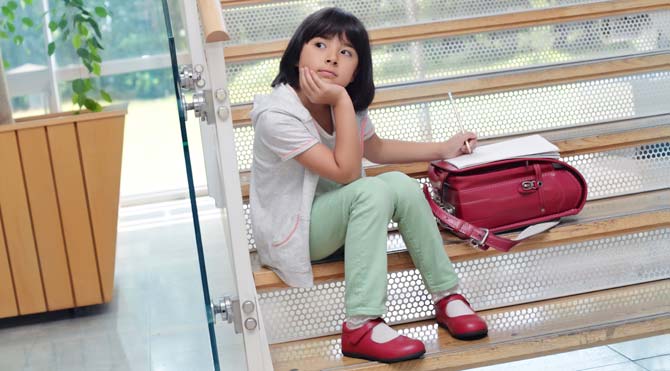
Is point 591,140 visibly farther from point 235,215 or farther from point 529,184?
point 235,215

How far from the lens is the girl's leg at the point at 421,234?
87.1 inches

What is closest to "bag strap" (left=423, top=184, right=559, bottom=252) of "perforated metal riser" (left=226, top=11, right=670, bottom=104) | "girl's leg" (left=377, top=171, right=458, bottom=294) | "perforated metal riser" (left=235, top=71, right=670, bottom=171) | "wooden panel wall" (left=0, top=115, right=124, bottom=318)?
"girl's leg" (left=377, top=171, right=458, bottom=294)

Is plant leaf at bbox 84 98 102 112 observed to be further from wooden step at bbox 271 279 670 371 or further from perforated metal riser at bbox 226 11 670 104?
wooden step at bbox 271 279 670 371

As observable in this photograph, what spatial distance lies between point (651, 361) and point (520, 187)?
Result: 0.80m

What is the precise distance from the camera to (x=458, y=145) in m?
2.52

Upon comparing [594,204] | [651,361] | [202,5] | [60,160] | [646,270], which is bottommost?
[651,361]

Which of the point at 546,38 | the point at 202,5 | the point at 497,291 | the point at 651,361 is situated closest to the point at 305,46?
the point at 202,5

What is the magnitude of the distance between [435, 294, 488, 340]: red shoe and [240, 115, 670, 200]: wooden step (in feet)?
1.65

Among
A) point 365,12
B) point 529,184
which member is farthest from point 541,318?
point 365,12

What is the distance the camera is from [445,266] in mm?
2262

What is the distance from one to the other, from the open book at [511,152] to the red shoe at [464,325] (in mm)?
359

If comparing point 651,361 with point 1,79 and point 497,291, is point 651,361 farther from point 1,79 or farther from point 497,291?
point 1,79

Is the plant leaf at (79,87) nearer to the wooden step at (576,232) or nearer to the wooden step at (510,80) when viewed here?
the wooden step at (510,80)

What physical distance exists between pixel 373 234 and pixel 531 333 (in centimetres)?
47
